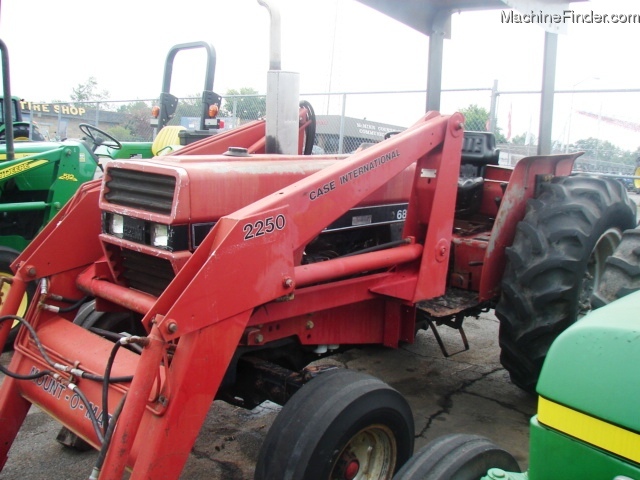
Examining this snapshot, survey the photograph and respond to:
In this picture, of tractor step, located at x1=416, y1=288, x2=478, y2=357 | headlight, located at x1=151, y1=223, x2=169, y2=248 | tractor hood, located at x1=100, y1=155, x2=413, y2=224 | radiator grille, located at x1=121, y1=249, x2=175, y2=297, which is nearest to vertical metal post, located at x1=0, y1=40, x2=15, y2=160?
tractor hood, located at x1=100, y1=155, x2=413, y2=224

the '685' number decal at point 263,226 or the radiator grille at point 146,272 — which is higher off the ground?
the '685' number decal at point 263,226

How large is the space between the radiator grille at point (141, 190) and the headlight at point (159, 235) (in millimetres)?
66

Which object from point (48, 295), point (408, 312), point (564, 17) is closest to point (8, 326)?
point (48, 295)

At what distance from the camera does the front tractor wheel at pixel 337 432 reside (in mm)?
2330

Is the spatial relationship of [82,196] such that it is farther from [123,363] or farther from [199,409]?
[199,409]

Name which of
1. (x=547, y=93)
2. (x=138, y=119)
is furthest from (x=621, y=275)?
(x=138, y=119)

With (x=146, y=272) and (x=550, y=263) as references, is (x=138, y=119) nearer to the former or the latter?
(x=146, y=272)

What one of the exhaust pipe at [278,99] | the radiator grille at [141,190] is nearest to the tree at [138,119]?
the exhaust pipe at [278,99]

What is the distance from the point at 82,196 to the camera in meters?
3.14

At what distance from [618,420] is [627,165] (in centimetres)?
869

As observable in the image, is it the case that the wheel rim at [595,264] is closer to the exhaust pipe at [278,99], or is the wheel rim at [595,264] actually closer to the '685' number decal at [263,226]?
the exhaust pipe at [278,99]

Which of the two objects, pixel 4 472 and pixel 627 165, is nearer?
pixel 4 472

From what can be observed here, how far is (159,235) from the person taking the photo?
261 centimetres

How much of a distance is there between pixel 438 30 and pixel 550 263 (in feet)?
5.64
